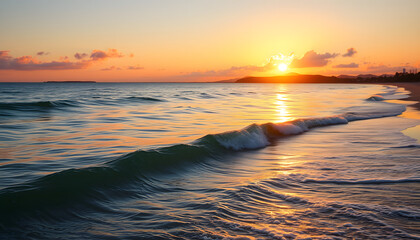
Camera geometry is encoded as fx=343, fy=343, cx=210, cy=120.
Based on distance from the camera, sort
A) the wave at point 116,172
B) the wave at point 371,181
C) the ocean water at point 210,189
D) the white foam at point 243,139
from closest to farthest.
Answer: the ocean water at point 210,189
the wave at point 116,172
the wave at point 371,181
the white foam at point 243,139

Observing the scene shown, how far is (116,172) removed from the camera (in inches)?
249

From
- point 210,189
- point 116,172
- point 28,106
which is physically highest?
point 28,106

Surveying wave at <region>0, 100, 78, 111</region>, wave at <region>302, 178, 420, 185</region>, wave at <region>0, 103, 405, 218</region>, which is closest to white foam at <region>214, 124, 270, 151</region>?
wave at <region>0, 103, 405, 218</region>

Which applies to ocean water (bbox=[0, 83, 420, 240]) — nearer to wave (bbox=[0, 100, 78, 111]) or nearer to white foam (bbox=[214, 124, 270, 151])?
white foam (bbox=[214, 124, 270, 151])

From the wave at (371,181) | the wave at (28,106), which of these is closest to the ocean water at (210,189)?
the wave at (371,181)

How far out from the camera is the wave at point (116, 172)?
16.1 ft

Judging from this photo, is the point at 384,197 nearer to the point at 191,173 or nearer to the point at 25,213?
the point at 191,173

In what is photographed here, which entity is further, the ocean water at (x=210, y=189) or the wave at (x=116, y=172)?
the wave at (x=116, y=172)

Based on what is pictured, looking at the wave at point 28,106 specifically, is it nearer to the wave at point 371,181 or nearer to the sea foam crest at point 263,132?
the sea foam crest at point 263,132

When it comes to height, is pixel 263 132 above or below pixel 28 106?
below

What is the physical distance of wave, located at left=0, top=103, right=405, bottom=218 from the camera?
4.91m

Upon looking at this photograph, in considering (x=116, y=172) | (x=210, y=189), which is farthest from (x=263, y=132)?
(x=116, y=172)

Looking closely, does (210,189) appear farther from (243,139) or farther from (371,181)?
(243,139)

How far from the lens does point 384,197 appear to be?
205 inches
